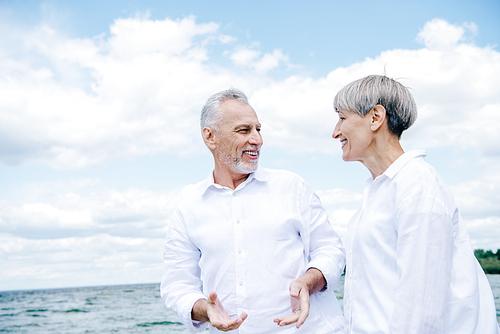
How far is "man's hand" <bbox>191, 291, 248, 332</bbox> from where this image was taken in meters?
2.72

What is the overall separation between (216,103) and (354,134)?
157cm

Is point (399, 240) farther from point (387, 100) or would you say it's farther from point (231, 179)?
point (231, 179)

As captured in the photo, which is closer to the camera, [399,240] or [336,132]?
[399,240]

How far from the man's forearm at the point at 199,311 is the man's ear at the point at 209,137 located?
134 cm

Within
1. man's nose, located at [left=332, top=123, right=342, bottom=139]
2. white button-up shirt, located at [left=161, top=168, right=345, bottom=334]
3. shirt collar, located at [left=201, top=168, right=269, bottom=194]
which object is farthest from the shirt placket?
man's nose, located at [left=332, top=123, right=342, bottom=139]

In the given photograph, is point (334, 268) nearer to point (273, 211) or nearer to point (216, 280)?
point (273, 211)

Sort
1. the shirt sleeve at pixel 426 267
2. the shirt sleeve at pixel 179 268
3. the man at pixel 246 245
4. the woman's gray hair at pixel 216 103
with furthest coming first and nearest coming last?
1. the woman's gray hair at pixel 216 103
2. the shirt sleeve at pixel 179 268
3. the man at pixel 246 245
4. the shirt sleeve at pixel 426 267

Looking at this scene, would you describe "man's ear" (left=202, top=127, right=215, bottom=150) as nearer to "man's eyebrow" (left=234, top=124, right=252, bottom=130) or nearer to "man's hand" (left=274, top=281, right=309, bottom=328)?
"man's eyebrow" (left=234, top=124, right=252, bottom=130)

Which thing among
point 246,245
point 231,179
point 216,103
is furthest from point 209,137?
point 246,245

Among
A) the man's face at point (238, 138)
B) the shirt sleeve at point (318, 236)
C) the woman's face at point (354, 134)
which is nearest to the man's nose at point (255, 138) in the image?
the man's face at point (238, 138)

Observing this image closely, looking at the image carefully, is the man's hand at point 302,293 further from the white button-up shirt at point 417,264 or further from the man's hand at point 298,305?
the white button-up shirt at point 417,264

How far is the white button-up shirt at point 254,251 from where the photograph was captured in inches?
124

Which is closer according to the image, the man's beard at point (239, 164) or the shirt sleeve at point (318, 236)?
the shirt sleeve at point (318, 236)

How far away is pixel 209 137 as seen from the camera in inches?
152
